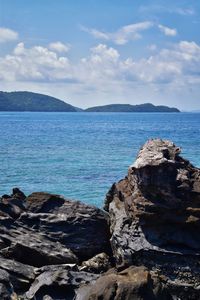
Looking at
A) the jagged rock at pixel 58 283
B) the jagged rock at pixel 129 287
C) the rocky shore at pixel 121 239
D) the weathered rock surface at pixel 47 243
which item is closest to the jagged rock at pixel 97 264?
the rocky shore at pixel 121 239

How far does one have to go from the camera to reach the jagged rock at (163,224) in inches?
578

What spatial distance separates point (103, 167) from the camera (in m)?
50.2

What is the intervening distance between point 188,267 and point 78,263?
10.9 ft

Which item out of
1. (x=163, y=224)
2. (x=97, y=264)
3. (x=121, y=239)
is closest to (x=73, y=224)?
(x=97, y=264)

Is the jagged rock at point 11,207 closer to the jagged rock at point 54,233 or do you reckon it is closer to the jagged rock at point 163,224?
the jagged rock at point 54,233

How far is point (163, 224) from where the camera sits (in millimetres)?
15344

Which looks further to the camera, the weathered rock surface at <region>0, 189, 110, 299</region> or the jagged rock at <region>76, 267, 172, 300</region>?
the weathered rock surface at <region>0, 189, 110, 299</region>

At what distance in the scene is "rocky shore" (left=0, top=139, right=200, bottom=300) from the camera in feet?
44.1

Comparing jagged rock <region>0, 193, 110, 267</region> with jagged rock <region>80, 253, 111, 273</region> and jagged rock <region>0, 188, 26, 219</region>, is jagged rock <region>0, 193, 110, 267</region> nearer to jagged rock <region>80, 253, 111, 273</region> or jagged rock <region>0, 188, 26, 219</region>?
jagged rock <region>0, 188, 26, 219</region>

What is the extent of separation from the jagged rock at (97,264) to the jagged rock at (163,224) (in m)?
0.44

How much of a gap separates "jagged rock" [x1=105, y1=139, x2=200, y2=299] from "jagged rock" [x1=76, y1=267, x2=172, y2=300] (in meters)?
2.56

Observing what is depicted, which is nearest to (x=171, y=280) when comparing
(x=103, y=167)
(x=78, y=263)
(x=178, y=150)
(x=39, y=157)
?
(x=78, y=263)

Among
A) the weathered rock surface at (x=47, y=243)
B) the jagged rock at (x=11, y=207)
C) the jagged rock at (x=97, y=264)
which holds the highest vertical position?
the jagged rock at (x=11, y=207)

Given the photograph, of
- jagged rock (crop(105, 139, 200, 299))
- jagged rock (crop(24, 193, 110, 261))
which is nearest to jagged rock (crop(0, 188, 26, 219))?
jagged rock (crop(24, 193, 110, 261))
